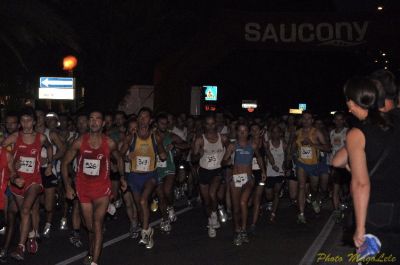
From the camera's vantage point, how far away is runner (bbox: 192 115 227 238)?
1209 centimetres

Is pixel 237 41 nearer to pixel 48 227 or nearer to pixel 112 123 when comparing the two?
pixel 112 123

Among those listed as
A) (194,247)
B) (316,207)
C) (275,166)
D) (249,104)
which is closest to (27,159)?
(194,247)

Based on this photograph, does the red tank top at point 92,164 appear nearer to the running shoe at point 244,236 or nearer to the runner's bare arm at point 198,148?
the running shoe at point 244,236

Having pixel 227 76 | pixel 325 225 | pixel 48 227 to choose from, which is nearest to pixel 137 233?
pixel 48 227

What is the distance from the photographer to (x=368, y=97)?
4.47 meters

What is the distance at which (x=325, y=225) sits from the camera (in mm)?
13133

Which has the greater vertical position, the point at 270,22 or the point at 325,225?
the point at 270,22

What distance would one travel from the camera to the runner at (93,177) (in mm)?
8859

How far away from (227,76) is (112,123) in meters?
45.0

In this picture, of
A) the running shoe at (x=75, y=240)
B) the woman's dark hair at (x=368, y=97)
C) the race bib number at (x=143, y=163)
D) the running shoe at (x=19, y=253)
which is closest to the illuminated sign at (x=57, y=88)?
the race bib number at (x=143, y=163)

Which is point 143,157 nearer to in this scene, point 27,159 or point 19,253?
point 27,159

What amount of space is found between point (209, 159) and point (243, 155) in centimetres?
99

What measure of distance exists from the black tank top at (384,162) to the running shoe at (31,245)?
6.42 metres

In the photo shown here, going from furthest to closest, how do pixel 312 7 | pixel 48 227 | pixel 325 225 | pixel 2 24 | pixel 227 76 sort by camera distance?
pixel 312 7
pixel 227 76
pixel 2 24
pixel 325 225
pixel 48 227
